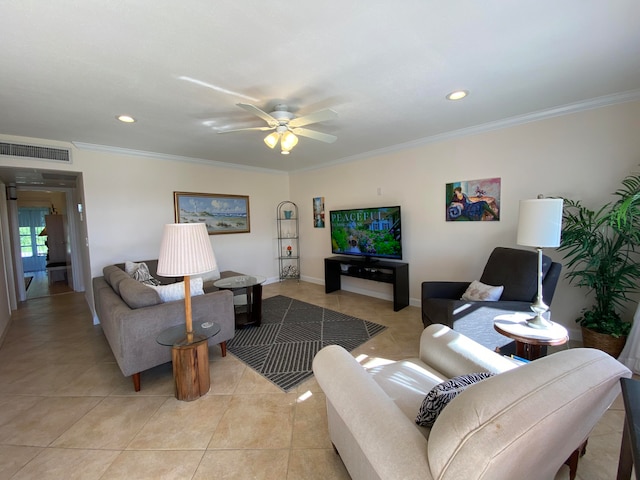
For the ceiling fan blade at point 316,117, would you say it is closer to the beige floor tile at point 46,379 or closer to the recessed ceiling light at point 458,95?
the recessed ceiling light at point 458,95

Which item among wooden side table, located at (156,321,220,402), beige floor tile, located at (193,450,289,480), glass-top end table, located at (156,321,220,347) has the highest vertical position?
glass-top end table, located at (156,321,220,347)

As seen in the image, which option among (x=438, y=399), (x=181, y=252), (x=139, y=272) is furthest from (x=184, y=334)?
(x=438, y=399)

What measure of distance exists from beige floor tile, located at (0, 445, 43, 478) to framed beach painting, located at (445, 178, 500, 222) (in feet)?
13.9

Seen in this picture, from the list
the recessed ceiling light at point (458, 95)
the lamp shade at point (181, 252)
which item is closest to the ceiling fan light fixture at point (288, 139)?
the lamp shade at point (181, 252)

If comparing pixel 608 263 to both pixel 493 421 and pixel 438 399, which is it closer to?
pixel 438 399

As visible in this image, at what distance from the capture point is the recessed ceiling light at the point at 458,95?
7.71 feet

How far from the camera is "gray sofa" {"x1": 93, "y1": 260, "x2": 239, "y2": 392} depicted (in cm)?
213

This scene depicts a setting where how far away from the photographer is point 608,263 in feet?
7.80

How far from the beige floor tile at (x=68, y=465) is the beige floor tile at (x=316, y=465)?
1052mm

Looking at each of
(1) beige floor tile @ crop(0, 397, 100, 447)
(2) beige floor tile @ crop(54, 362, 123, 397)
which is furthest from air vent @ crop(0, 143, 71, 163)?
(1) beige floor tile @ crop(0, 397, 100, 447)

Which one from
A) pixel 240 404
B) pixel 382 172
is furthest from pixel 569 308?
pixel 240 404

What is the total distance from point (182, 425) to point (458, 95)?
333 centimetres

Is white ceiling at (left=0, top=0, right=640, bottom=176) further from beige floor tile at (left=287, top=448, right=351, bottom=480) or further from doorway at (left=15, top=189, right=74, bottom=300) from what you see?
doorway at (left=15, top=189, right=74, bottom=300)

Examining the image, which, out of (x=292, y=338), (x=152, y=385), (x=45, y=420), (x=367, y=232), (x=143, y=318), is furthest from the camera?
(x=367, y=232)
